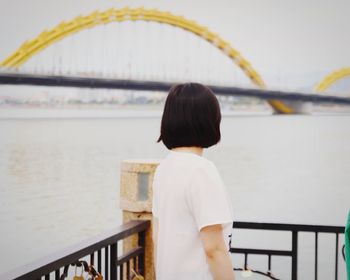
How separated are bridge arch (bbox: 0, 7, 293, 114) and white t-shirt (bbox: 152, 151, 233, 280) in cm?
3123

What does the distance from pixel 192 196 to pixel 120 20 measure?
3449 cm

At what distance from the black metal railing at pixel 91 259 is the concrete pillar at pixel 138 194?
43 mm

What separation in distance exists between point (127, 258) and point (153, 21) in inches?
1324

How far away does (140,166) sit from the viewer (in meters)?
2.70

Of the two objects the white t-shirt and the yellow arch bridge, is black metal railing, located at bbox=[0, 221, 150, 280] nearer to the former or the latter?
the white t-shirt

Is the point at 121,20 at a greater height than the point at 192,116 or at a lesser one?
greater

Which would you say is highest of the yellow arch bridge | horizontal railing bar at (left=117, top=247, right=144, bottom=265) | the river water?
the yellow arch bridge

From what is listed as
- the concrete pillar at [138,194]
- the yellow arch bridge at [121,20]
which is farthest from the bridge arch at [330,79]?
the concrete pillar at [138,194]

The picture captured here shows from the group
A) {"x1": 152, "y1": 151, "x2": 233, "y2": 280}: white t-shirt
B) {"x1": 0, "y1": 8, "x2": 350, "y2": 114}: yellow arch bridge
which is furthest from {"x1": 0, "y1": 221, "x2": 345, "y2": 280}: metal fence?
{"x1": 0, "y1": 8, "x2": 350, "y2": 114}: yellow arch bridge

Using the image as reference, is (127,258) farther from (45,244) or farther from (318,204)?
(318,204)

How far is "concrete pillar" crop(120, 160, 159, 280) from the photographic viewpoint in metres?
2.68

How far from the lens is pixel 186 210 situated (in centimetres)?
130

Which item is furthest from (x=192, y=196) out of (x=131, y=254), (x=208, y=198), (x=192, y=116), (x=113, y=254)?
(x=131, y=254)

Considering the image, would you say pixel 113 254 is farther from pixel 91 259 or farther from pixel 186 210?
pixel 186 210
